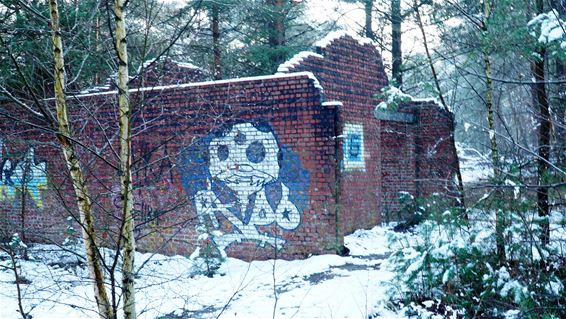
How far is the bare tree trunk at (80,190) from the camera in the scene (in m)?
3.56

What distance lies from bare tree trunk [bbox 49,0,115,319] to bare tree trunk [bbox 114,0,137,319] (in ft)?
0.61

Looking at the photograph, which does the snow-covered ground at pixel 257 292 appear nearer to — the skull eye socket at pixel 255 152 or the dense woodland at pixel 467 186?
the dense woodland at pixel 467 186

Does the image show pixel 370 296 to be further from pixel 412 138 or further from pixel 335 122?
pixel 412 138

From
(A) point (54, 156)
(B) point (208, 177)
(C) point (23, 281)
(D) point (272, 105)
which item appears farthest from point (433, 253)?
(A) point (54, 156)

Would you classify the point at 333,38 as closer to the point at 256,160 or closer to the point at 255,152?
the point at 255,152

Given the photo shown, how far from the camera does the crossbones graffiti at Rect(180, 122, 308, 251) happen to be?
8.34 metres

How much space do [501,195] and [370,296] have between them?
2055mm

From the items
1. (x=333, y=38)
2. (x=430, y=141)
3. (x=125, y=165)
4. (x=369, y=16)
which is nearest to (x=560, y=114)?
(x=333, y=38)

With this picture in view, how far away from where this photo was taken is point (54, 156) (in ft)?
34.3

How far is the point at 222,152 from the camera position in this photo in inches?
346

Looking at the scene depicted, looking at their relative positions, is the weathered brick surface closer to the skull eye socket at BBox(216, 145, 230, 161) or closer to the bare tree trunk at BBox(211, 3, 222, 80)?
the skull eye socket at BBox(216, 145, 230, 161)

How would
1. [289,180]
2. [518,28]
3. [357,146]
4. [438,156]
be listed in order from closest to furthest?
[518,28] → [289,180] → [357,146] → [438,156]

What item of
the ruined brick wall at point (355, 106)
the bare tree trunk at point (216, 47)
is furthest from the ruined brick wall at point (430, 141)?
the bare tree trunk at point (216, 47)

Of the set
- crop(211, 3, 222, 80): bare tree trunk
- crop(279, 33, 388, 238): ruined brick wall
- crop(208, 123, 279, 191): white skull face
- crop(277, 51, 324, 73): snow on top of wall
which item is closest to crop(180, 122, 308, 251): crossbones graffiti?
crop(208, 123, 279, 191): white skull face
